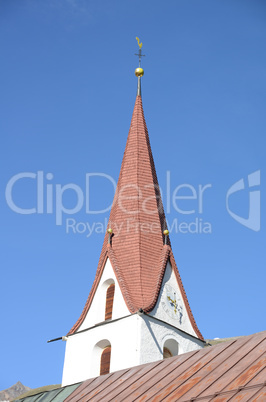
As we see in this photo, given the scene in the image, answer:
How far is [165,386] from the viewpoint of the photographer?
48.8ft

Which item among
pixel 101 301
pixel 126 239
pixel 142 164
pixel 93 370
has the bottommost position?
A: pixel 93 370

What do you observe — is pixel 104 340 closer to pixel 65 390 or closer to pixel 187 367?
pixel 65 390

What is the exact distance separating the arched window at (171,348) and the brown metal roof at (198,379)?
16.2 feet

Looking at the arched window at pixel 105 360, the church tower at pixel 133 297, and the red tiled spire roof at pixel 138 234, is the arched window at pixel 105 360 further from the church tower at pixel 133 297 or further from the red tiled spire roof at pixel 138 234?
the red tiled spire roof at pixel 138 234

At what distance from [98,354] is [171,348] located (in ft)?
7.14

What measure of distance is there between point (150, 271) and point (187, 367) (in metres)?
8.37

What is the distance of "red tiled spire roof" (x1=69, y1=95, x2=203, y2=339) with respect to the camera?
Answer: 2311 centimetres

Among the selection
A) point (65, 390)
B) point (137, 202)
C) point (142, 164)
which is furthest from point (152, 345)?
point (142, 164)

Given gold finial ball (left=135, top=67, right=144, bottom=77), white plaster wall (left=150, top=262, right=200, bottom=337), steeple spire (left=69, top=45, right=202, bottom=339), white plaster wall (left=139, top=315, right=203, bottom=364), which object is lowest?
white plaster wall (left=139, top=315, right=203, bottom=364)

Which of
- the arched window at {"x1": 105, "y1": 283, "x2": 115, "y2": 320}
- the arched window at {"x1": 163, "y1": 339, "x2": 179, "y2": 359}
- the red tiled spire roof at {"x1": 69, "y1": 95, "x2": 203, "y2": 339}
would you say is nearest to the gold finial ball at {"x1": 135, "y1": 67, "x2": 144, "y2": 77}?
the red tiled spire roof at {"x1": 69, "y1": 95, "x2": 203, "y2": 339}

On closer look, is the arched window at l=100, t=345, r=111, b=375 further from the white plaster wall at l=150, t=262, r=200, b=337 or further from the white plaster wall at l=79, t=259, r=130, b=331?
the white plaster wall at l=150, t=262, r=200, b=337

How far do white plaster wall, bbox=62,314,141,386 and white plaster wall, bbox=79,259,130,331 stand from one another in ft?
1.15

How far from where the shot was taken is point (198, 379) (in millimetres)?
14195

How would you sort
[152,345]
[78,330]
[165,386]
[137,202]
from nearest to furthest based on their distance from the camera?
[165,386] < [152,345] < [78,330] < [137,202]
